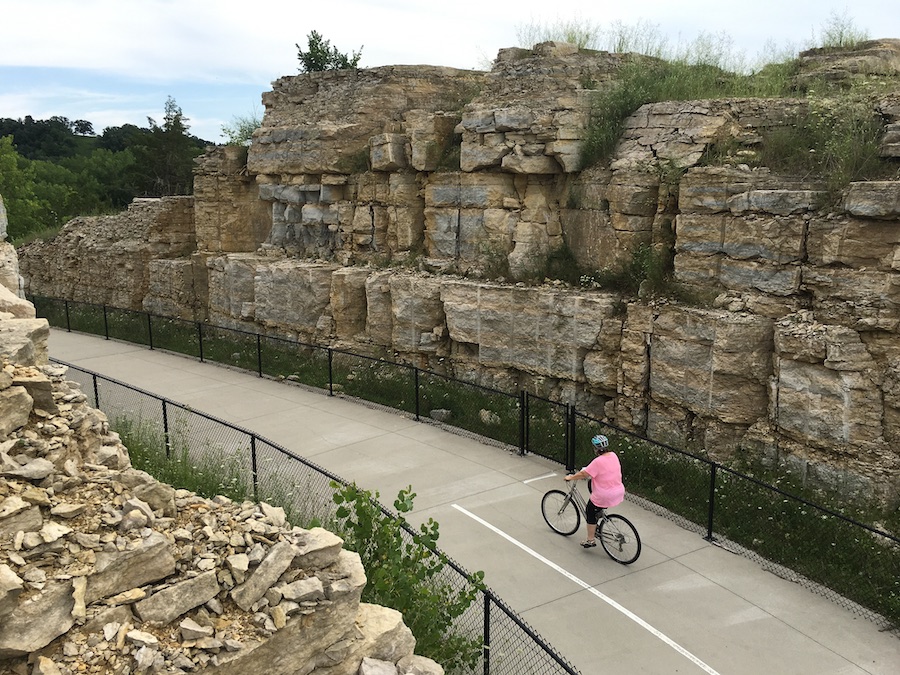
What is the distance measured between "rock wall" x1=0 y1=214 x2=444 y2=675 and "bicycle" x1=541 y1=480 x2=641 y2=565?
3.57 m

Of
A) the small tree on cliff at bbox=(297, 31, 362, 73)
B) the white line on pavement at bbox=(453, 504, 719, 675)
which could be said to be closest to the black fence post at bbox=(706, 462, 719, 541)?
the white line on pavement at bbox=(453, 504, 719, 675)

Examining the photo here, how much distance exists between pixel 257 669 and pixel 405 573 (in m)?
1.93

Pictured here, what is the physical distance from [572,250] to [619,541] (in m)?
6.14

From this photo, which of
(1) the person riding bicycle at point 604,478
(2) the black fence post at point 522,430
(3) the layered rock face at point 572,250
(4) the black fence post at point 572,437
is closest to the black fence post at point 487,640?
(1) the person riding bicycle at point 604,478

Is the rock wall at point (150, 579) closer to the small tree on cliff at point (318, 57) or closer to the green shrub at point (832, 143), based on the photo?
the green shrub at point (832, 143)

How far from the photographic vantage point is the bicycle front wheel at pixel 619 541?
8.21 metres

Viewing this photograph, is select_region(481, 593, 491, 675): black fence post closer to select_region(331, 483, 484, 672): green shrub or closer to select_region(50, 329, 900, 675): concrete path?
select_region(331, 483, 484, 672): green shrub

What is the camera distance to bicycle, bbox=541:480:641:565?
8242 mm

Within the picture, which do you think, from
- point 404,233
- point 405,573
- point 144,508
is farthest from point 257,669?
point 404,233

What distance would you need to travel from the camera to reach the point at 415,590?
6.21 metres

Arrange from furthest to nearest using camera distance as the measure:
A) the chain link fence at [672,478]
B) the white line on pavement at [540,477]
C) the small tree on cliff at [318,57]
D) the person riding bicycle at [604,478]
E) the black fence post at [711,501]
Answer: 1. the small tree on cliff at [318,57]
2. the white line on pavement at [540,477]
3. the black fence post at [711,501]
4. the person riding bicycle at [604,478]
5. the chain link fence at [672,478]

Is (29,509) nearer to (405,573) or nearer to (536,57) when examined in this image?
(405,573)

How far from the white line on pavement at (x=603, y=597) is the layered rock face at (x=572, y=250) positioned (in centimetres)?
347

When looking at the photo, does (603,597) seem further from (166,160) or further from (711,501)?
(166,160)
